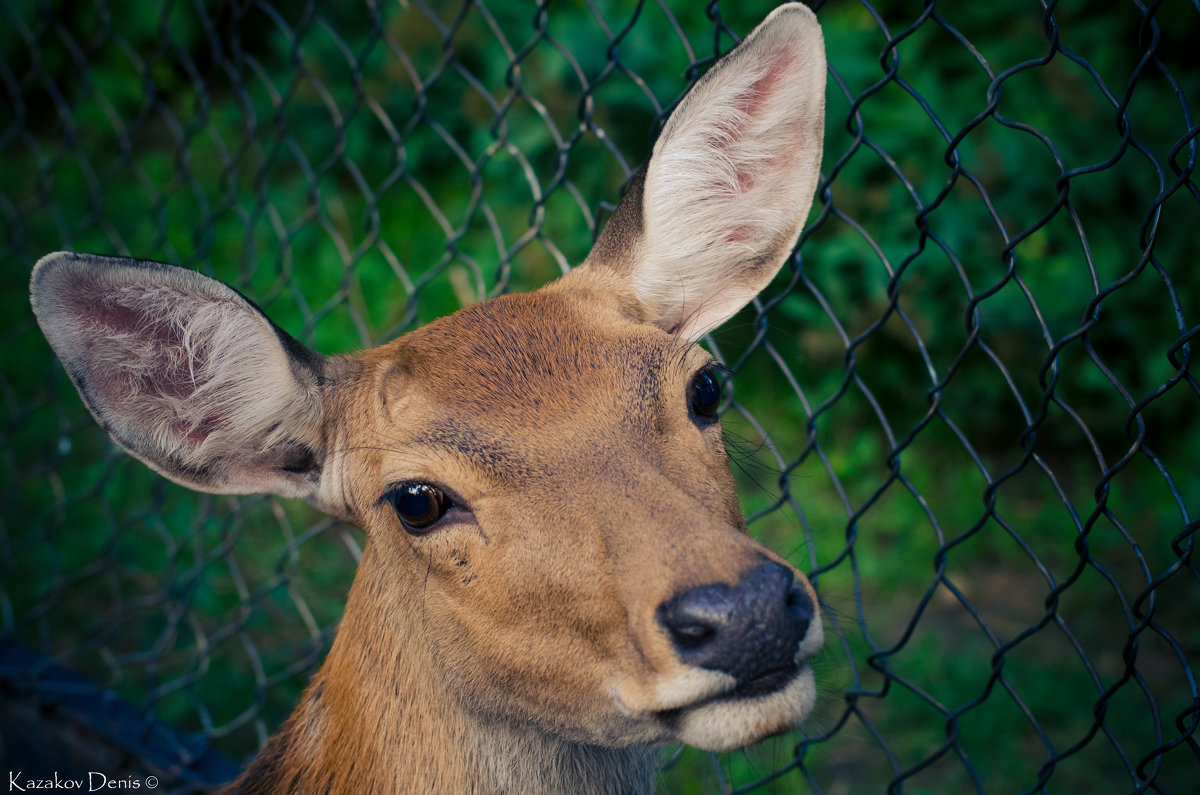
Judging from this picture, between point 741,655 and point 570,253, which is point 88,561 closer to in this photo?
point 570,253

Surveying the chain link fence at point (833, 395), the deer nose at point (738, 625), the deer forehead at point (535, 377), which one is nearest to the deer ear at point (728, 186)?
the deer forehead at point (535, 377)

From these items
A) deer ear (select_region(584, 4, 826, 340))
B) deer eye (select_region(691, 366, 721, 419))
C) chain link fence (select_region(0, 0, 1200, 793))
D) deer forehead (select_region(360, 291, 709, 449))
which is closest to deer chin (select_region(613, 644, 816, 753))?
deer forehead (select_region(360, 291, 709, 449))

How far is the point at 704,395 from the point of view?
1954 millimetres

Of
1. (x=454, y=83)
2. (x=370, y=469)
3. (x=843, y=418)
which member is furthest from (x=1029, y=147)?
(x=370, y=469)

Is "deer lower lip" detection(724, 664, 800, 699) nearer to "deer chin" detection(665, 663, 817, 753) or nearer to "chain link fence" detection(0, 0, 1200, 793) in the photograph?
"deer chin" detection(665, 663, 817, 753)

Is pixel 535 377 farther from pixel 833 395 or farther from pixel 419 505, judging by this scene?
pixel 833 395

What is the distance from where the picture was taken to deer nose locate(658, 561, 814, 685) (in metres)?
1.42

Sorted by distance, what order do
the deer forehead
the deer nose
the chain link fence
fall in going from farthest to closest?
the chain link fence < the deer forehead < the deer nose

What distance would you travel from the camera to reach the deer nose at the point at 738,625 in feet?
4.67

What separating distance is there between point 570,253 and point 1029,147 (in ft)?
7.01

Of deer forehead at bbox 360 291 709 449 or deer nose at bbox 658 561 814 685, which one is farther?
deer forehead at bbox 360 291 709 449

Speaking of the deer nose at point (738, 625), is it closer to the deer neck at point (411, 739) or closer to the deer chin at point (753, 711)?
the deer chin at point (753, 711)

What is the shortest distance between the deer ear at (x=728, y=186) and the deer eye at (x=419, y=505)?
0.66m

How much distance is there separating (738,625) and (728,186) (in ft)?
3.61
